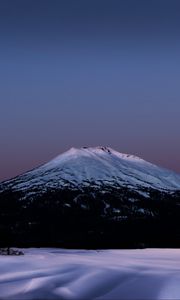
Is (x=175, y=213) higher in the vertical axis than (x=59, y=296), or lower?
higher

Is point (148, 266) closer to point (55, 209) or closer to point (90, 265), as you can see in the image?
point (90, 265)

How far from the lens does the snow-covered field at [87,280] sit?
14.4 metres

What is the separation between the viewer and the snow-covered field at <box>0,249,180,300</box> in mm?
14398

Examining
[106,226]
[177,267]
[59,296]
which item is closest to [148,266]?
[177,267]

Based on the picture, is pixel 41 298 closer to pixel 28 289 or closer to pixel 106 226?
pixel 28 289

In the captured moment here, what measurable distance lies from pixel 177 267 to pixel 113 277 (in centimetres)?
347

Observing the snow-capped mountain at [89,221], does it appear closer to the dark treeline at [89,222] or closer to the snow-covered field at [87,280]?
the dark treeline at [89,222]

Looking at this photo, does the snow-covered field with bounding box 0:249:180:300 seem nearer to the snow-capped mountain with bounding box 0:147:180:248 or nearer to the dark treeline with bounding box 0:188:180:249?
the dark treeline with bounding box 0:188:180:249

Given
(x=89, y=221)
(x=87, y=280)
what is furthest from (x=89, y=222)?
(x=87, y=280)

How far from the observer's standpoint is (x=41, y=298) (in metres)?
14.0

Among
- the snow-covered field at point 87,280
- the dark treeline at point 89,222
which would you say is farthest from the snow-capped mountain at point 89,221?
the snow-covered field at point 87,280

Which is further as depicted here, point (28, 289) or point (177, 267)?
point (177, 267)

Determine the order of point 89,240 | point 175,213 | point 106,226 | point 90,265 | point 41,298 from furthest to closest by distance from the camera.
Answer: point 175,213
point 106,226
point 89,240
point 90,265
point 41,298

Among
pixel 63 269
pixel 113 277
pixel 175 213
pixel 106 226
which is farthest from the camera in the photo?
pixel 175 213
